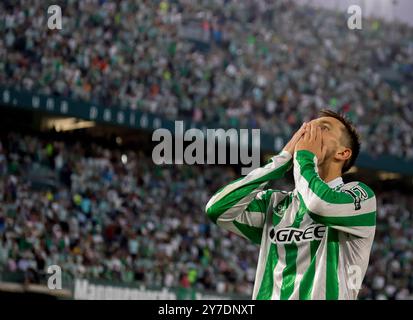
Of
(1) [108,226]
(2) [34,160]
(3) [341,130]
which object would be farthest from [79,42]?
(3) [341,130]

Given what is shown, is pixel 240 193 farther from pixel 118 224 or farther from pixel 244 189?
pixel 118 224

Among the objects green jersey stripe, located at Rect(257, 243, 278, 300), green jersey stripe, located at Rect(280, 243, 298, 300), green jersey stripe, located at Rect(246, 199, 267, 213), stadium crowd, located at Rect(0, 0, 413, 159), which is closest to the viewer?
green jersey stripe, located at Rect(280, 243, 298, 300)

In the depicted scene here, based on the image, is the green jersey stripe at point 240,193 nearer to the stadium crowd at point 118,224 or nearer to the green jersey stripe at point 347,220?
the green jersey stripe at point 347,220

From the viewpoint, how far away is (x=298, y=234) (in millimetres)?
3588

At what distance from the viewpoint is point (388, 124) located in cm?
2502

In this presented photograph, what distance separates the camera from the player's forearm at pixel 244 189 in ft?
11.8

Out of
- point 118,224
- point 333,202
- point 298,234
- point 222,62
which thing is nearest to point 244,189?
point 298,234

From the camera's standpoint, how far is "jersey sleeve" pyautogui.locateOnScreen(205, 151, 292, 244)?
361 centimetres

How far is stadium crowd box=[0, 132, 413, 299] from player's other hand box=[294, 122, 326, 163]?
13.0 m

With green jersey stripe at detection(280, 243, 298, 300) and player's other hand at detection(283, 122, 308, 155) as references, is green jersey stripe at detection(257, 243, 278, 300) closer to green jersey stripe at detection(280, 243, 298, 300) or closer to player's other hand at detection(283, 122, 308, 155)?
green jersey stripe at detection(280, 243, 298, 300)

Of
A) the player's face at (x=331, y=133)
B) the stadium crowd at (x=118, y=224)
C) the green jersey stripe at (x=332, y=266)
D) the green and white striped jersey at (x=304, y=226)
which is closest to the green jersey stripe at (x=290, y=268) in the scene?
the green and white striped jersey at (x=304, y=226)

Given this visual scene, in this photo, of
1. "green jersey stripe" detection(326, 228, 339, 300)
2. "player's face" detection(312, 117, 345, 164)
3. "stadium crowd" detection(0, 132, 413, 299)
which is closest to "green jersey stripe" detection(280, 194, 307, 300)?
"green jersey stripe" detection(326, 228, 339, 300)

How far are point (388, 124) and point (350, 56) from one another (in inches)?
95.3
